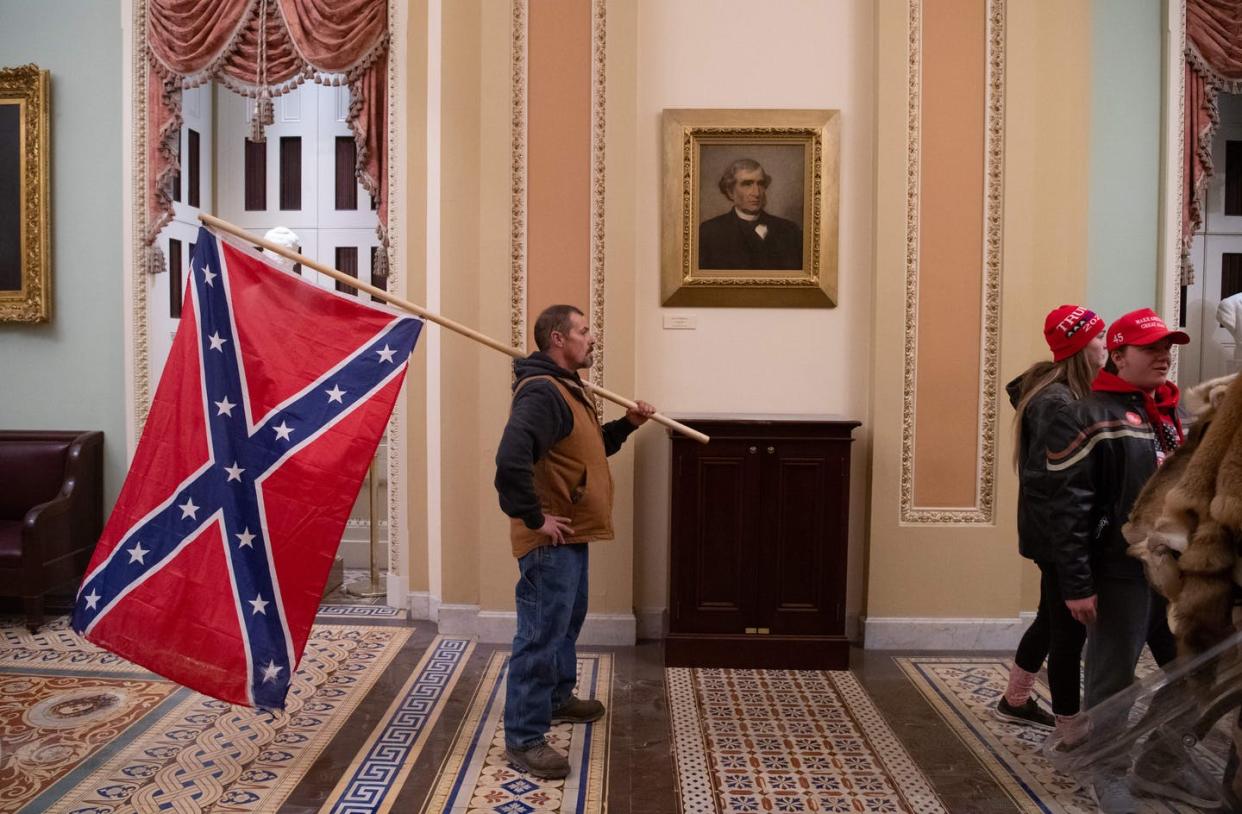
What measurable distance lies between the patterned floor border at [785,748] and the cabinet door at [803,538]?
0.27 meters

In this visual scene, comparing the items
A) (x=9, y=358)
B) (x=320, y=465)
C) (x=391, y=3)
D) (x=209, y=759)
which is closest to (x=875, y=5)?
(x=391, y=3)

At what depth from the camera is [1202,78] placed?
4.87m

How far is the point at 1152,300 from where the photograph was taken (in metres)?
4.83

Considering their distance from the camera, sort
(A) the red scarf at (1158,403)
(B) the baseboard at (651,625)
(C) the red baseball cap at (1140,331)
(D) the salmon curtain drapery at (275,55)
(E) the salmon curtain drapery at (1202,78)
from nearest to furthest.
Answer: (C) the red baseball cap at (1140,331) → (A) the red scarf at (1158,403) → (B) the baseboard at (651,625) → (E) the salmon curtain drapery at (1202,78) → (D) the salmon curtain drapery at (275,55)

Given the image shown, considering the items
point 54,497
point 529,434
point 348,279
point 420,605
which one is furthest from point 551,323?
point 54,497

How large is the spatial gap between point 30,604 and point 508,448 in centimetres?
339

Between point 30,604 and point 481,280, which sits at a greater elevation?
point 481,280

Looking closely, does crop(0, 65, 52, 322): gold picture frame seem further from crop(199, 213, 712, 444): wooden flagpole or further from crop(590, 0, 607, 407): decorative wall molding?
crop(590, 0, 607, 407): decorative wall molding

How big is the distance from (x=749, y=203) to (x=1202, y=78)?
266cm

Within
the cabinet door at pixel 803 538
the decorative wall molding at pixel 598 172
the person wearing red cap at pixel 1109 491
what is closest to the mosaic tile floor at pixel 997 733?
the person wearing red cap at pixel 1109 491

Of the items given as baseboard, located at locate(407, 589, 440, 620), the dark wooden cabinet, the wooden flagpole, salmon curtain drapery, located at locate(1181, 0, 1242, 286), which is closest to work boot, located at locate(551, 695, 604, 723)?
the dark wooden cabinet

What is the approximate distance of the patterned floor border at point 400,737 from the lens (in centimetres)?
291

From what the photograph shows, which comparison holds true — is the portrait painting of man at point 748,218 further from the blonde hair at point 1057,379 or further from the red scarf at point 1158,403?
the red scarf at point 1158,403

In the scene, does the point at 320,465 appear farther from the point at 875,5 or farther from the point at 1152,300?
the point at 1152,300
